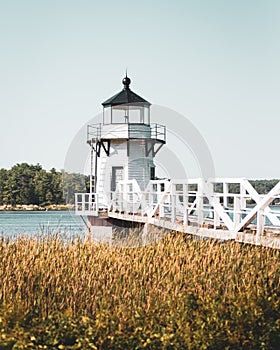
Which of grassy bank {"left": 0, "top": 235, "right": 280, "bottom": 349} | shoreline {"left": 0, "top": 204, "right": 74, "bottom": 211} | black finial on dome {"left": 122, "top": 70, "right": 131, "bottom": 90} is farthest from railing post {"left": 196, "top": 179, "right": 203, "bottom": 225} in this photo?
shoreline {"left": 0, "top": 204, "right": 74, "bottom": 211}

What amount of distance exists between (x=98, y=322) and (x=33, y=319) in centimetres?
76

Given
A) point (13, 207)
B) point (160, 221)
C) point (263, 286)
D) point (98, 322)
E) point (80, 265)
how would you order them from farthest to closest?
point (13, 207) < point (160, 221) < point (80, 265) < point (263, 286) < point (98, 322)

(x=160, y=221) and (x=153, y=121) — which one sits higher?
(x=153, y=121)

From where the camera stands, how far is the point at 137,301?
8.36 m

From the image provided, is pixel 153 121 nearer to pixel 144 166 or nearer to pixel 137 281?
pixel 144 166

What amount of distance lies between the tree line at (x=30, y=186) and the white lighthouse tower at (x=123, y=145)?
31.3 m

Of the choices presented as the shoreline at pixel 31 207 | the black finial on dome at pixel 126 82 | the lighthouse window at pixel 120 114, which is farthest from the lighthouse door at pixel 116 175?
the shoreline at pixel 31 207

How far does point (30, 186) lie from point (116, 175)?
1456 inches

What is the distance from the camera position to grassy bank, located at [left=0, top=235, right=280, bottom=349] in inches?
292

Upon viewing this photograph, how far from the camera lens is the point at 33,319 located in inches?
298

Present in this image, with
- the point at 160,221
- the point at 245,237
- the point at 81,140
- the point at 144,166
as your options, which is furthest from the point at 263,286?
the point at 81,140

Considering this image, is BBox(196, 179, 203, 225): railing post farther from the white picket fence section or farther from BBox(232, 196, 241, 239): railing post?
BBox(232, 196, 241, 239): railing post

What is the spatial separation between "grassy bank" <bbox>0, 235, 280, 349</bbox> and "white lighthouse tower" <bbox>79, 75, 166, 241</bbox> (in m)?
14.5

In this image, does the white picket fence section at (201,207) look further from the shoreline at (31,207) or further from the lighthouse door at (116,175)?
the shoreline at (31,207)
